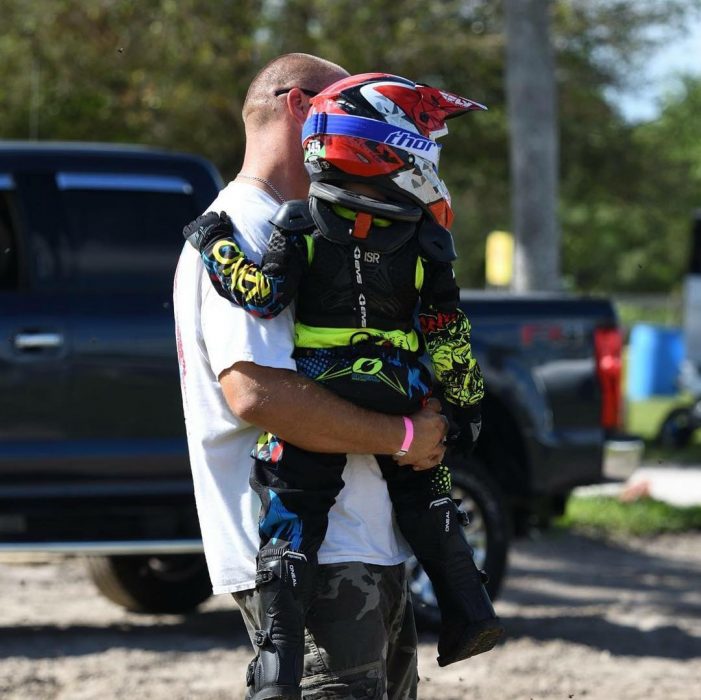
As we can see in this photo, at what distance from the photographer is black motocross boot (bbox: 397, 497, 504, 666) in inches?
111

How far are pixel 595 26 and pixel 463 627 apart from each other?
42.4 ft

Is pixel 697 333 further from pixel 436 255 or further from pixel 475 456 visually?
pixel 436 255

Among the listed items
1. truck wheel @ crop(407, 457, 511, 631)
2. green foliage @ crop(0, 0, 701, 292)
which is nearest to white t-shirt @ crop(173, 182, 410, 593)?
truck wheel @ crop(407, 457, 511, 631)

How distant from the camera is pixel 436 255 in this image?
2.74 m

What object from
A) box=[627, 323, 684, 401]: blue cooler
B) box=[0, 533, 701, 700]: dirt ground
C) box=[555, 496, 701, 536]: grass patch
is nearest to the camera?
box=[0, 533, 701, 700]: dirt ground

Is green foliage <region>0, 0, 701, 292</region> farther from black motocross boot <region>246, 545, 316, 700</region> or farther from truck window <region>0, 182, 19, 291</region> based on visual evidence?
black motocross boot <region>246, 545, 316, 700</region>

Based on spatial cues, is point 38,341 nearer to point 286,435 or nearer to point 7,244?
point 7,244

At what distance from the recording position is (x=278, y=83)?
2.88 metres

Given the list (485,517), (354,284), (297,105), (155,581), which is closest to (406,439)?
(354,284)

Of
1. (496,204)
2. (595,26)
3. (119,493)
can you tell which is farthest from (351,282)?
(496,204)

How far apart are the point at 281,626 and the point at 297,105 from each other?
1.07 m

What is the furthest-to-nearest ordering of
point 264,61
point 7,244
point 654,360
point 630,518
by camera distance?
point 654,360, point 264,61, point 630,518, point 7,244

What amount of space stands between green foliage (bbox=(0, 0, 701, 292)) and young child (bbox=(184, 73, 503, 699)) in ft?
31.6

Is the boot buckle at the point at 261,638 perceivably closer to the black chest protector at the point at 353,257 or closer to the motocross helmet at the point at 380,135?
the black chest protector at the point at 353,257
